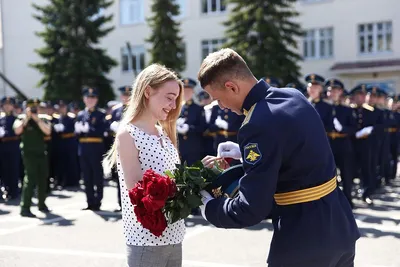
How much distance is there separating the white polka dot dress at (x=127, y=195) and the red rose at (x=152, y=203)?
397 millimetres

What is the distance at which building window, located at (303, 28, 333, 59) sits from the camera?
28.8 metres

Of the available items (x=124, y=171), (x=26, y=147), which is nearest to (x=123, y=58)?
(x=26, y=147)

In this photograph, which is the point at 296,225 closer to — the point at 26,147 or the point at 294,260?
the point at 294,260

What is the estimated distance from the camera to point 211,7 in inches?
1256

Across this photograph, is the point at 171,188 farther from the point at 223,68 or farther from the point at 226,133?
the point at 226,133

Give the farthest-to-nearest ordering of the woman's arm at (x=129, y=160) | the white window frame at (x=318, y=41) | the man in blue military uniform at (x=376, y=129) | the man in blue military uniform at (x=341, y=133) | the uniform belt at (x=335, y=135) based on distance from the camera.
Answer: the white window frame at (x=318, y=41) → the man in blue military uniform at (x=376, y=129) → the uniform belt at (x=335, y=135) → the man in blue military uniform at (x=341, y=133) → the woman's arm at (x=129, y=160)

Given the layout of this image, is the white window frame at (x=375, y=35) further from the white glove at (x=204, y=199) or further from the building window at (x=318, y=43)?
the white glove at (x=204, y=199)

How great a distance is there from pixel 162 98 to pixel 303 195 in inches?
41.0

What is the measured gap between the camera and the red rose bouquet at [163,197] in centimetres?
266

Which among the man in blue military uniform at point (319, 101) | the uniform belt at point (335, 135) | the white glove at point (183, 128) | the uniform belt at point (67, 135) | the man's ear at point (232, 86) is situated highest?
the man's ear at point (232, 86)

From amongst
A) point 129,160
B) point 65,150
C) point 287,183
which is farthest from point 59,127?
point 287,183

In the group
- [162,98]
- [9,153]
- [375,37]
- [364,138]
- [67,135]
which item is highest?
[375,37]

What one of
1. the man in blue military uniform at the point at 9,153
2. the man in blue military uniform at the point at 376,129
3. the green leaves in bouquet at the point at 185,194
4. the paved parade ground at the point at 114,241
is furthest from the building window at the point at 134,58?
the green leaves in bouquet at the point at 185,194

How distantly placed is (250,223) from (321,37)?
27821 millimetres
